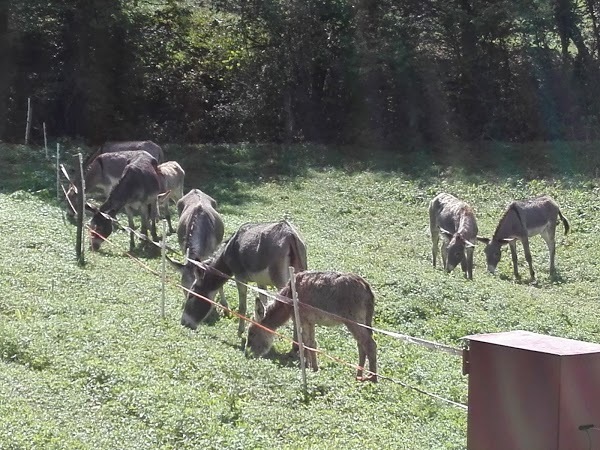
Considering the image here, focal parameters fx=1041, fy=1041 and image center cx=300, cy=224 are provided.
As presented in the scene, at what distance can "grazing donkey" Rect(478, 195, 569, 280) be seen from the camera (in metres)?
20.7

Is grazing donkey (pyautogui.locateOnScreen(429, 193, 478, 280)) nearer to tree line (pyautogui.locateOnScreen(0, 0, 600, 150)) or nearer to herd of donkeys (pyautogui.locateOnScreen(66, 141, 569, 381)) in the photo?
herd of donkeys (pyautogui.locateOnScreen(66, 141, 569, 381))

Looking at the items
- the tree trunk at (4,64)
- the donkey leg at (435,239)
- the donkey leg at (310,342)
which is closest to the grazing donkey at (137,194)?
the donkey leg at (435,239)

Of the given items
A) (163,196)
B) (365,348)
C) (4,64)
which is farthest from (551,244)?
(4,64)

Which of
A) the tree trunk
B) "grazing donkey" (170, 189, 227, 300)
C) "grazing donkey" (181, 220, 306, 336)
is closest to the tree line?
the tree trunk

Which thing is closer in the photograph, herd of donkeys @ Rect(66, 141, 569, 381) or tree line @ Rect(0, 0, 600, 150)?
herd of donkeys @ Rect(66, 141, 569, 381)

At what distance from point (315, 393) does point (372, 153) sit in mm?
22628

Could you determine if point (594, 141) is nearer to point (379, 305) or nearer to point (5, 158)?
point (5, 158)

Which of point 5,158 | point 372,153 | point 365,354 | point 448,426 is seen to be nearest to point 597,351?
point 448,426

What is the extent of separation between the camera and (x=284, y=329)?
13281mm

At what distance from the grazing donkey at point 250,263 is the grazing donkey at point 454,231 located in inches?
248

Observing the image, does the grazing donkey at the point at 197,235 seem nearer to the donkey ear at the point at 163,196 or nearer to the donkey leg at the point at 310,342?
the donkey ear at the point at 163,196

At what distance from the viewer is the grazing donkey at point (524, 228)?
815 inches

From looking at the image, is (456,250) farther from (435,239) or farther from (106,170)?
(106,170)

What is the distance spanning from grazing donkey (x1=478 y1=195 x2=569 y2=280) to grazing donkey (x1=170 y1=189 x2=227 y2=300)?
21.1 ft
